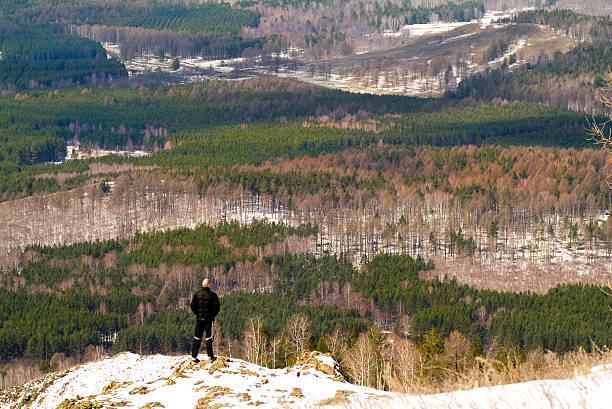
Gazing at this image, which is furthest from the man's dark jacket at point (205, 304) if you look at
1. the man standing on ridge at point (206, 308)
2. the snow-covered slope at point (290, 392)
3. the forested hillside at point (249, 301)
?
the forested hillside at point (249, 301)

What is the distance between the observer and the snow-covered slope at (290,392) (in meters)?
44.1

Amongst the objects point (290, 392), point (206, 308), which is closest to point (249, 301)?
point (206, 308)

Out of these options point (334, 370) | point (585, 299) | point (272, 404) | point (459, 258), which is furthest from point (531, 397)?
point (459, 258)

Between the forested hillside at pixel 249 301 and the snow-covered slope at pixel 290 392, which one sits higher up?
the snow-covered slope at pixel 290 392

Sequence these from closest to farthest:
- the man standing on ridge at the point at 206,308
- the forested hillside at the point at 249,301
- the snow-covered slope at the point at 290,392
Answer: the snow-covered slope at the point at 290,392
the man standing on ridge at the point at 206,308
the forested hillside at the point at 249,301

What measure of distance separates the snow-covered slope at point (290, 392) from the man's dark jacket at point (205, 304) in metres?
2.08

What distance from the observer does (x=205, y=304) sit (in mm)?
59062

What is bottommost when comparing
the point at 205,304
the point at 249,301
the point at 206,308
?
the point at 249,301

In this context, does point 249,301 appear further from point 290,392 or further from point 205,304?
point 290,392

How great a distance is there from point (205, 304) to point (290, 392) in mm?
6097

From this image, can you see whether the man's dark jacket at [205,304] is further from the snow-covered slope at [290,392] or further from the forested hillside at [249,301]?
the forested hillside at [249,301]

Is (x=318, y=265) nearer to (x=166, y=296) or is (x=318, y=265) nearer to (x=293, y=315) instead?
(x=166, y=296)

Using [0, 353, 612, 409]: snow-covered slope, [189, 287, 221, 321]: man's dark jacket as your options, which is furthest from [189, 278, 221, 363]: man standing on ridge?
[0, 353, 612, 409]: snow-covered slope

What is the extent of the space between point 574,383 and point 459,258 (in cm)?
14008
